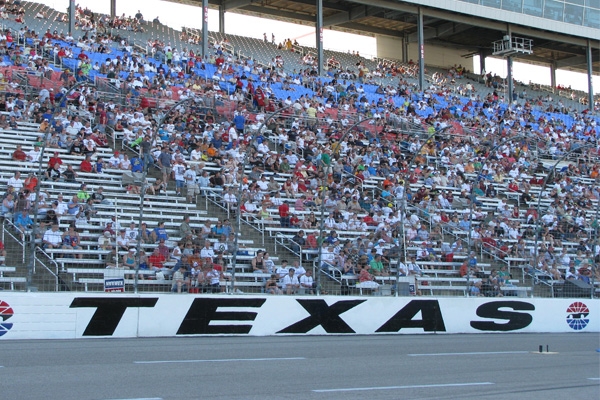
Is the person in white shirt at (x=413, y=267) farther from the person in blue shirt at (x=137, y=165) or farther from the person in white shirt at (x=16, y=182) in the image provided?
the person in white shirt at (x=16, y=182)

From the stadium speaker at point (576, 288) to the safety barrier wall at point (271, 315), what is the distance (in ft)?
0.65

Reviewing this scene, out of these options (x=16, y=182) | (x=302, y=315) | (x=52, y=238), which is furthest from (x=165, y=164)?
(x=302, y=315)

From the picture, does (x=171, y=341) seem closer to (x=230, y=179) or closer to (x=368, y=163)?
(x=230, y=179)

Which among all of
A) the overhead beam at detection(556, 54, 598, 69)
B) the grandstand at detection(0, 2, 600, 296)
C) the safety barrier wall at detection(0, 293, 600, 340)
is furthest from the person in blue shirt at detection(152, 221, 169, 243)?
the overhead beam at detection(556, 54, 598, 69)

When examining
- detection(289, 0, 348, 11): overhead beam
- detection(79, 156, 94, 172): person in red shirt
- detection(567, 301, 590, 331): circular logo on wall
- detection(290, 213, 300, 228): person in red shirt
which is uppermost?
detection(289, 0, 348, 11): overhead beam

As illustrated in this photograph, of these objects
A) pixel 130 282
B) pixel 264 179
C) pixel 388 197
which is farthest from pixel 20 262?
pixel 388 197

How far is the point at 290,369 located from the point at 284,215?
9.86m

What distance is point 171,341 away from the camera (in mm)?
15969

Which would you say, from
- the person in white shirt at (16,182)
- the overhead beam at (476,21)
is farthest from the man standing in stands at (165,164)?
the overhead beam at (476,21)

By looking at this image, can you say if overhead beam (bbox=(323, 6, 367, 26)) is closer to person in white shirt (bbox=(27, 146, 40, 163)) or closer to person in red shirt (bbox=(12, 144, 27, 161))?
person in white shirt (bbox=(27, 146, 40, 163))

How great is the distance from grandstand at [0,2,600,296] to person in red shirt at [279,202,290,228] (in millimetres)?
71

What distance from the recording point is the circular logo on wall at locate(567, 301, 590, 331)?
22192mm

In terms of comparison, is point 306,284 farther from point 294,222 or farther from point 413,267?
point 413,267

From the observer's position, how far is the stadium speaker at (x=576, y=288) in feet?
72.6
